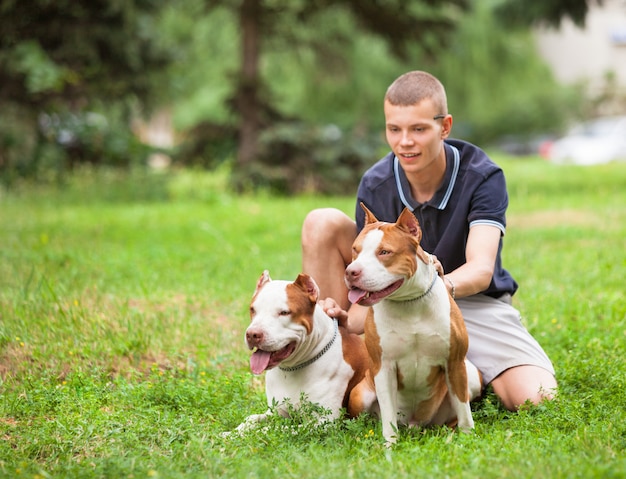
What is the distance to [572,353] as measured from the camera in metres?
5.09

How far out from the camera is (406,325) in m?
3.57

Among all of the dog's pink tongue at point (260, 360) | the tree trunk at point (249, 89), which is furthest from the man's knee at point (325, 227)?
the tree trunk at point (249, 89)

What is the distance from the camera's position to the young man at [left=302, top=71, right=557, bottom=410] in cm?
414

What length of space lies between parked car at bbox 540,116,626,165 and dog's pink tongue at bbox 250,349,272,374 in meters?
24.2

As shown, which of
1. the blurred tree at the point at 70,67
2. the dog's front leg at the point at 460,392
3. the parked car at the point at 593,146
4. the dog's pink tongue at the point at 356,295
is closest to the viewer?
the dog's pink tongue at the point at 356,295

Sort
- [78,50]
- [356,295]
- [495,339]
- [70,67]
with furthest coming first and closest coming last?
[70,67]
[78,50]
[495,339]
[356,295]

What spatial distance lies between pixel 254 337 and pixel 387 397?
25.5 inches

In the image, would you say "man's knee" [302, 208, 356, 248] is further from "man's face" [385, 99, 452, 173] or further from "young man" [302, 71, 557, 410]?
"man's face" [385, 99, 452, 173]

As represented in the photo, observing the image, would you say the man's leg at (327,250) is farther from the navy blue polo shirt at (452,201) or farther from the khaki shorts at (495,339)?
the khaki shorts at (495,339)

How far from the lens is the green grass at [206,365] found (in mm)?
3383

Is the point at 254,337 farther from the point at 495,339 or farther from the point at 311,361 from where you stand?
the point at 495,339

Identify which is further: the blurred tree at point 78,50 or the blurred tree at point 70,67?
the blurred tree at point 70,67

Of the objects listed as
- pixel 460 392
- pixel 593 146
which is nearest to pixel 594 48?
pixel 593 146

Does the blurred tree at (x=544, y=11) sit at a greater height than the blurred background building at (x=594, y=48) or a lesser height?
greater
